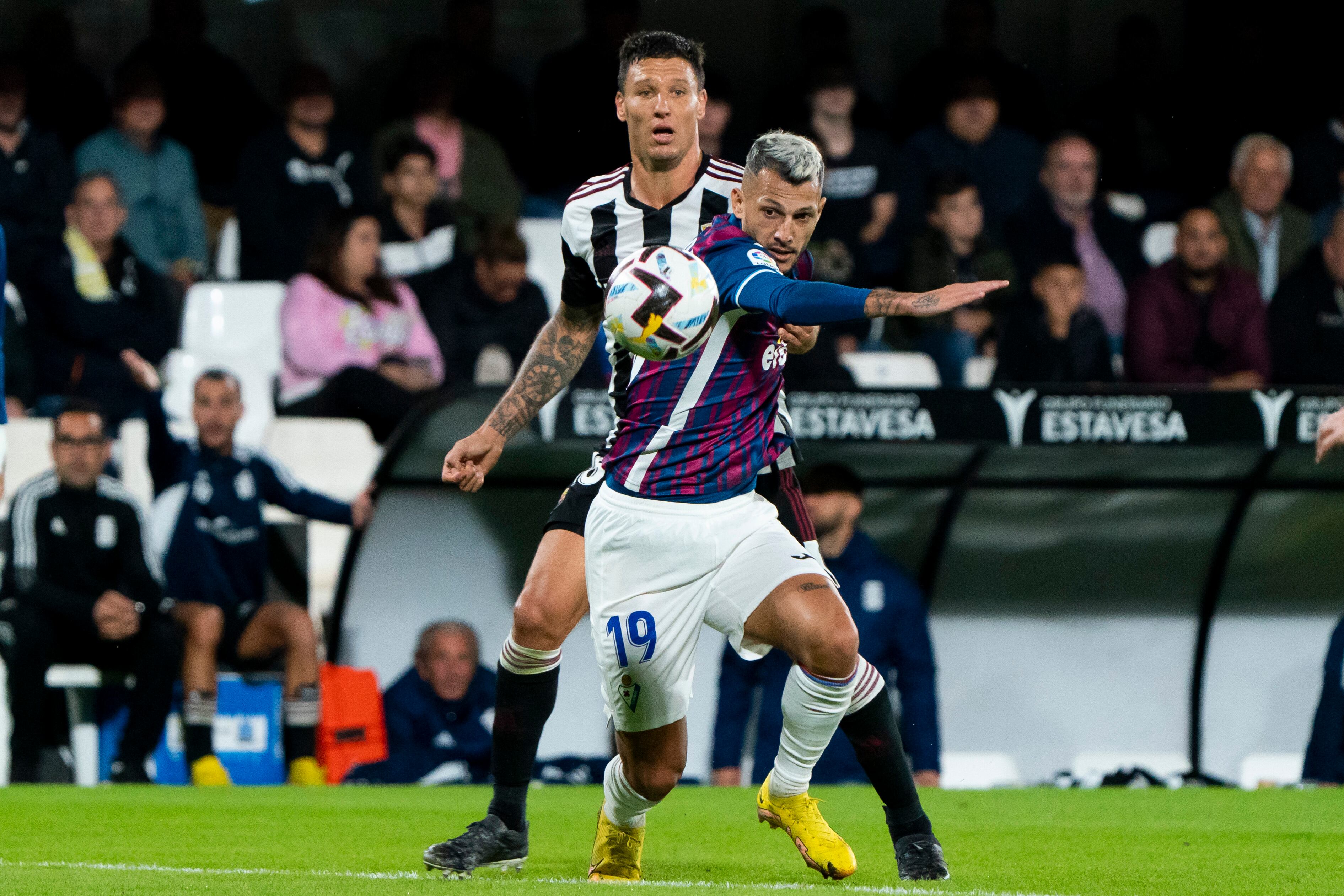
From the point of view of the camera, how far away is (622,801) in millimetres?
4410

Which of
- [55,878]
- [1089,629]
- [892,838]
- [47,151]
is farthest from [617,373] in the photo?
[47,151]

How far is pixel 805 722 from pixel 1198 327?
6.05 m

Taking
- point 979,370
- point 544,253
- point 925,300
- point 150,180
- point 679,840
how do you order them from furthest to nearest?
1. point 544,253
2. point 150,180
3. point 979,370
4. point 679,840
5. point 925,300

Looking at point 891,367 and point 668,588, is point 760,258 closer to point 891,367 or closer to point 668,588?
point 668,588

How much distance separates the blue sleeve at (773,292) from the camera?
378cm

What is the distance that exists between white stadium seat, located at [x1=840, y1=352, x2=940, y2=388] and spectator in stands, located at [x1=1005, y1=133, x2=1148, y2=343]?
0.92 meters

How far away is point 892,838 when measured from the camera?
177 inches

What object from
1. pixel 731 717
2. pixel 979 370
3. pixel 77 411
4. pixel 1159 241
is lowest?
pixel 731 717

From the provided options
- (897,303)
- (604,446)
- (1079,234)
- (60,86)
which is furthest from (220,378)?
(897,303)

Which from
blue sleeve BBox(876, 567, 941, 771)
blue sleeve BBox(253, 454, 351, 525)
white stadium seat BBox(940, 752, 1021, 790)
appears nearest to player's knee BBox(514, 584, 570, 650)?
blue sleeve BBox(876, 567, 941, 771)

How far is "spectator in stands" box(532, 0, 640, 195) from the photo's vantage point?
1078 cm

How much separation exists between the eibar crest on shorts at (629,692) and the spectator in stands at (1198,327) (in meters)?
6.03

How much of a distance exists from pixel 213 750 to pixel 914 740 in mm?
3223

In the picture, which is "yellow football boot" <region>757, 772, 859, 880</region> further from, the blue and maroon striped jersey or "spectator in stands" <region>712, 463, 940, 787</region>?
"spectator in stands" <region>712, 463, 940, 787</region>
